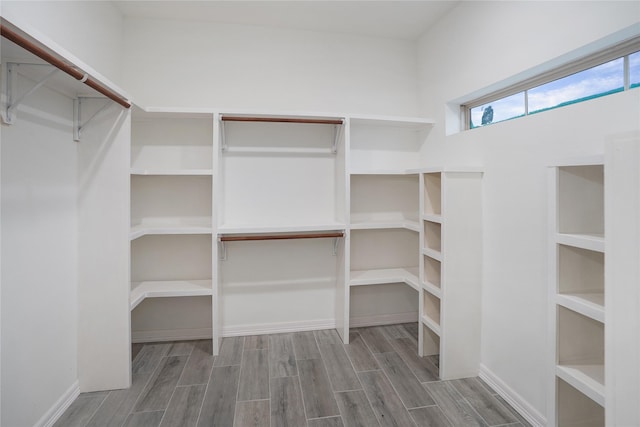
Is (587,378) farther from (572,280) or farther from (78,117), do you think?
(78,117)

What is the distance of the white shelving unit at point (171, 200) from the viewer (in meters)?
2.43

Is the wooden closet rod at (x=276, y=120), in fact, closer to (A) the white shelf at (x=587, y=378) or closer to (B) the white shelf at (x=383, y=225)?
(B) the white shelf at (x=383, y=225)

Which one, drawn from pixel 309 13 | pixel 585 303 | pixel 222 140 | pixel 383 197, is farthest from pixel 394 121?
pixel 585 303

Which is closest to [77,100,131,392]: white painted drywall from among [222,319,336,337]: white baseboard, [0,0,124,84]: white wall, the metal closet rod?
the metal closet rod

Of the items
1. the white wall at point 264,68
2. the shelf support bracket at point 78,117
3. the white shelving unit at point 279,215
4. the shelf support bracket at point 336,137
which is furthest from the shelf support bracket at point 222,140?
the shelf support bracket at point 336,137

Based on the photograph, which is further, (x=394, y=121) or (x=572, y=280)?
(x=394, y=121)

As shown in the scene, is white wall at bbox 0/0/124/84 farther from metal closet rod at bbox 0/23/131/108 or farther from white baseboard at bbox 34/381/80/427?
white baseboard at bbox 34/381/80/427

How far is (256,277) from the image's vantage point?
8.68ft

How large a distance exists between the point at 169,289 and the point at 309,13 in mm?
2387

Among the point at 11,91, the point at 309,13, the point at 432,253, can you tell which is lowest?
the point at 432,253

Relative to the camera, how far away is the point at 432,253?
6.98ft

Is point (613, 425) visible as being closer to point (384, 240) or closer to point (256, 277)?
point (384, 240)

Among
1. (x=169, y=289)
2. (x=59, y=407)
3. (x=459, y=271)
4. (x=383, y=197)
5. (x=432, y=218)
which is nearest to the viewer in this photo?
(x=59, y=407)

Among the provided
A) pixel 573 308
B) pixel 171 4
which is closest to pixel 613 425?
pixel 573 308
